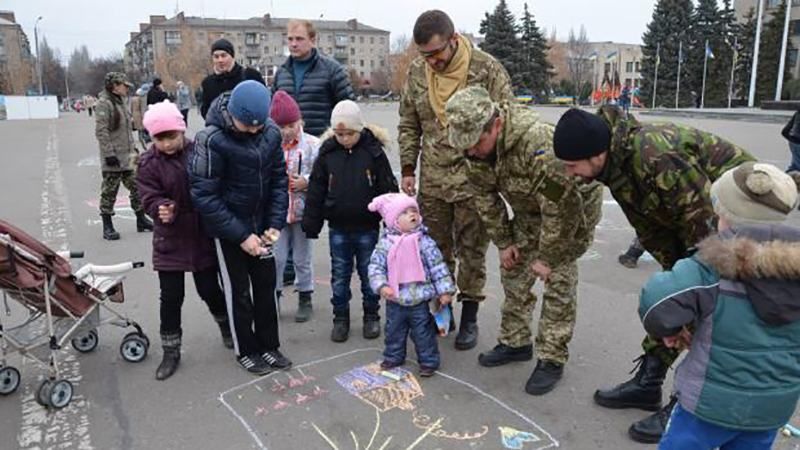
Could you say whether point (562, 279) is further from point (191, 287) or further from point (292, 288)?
point (191, 287)

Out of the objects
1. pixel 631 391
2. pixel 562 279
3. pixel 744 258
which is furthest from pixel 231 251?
pixel 744 258

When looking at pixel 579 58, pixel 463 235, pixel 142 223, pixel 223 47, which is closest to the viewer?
pixel 463 235

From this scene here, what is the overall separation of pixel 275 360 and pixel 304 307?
2.98 ft

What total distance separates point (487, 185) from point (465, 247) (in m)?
0.74

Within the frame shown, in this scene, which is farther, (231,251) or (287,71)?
(287,71)

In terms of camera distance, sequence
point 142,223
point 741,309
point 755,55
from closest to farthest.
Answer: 1. point 741,309
2. point 142,223
3. point 755,55

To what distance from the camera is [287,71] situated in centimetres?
525

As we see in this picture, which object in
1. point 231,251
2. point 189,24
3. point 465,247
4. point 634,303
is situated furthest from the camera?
point 189,24

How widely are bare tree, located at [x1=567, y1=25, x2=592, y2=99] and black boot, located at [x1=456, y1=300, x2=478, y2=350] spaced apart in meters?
73.0

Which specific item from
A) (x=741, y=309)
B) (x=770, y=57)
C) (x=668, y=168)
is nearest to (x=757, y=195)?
(x=741, y=309)

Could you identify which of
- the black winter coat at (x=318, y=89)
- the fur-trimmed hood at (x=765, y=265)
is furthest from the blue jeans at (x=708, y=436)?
the black winter coat at (x=318, y=89)

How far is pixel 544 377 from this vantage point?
360 centimetres

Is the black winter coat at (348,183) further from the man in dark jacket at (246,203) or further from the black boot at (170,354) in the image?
the black boot at (170,354)

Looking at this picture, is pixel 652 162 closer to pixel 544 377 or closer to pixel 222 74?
pixel 544 377
